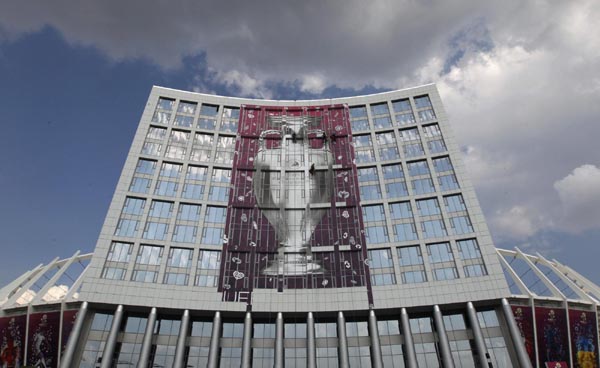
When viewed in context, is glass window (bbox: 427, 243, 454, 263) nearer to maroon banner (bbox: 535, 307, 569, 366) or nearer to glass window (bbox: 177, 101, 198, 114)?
maroon banner (bbox: 535, 307, 569, 366)

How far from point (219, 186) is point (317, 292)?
26404mm

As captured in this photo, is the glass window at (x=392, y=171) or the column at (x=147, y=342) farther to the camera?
the glass window at (x=392, y=171)

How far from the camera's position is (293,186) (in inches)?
2758

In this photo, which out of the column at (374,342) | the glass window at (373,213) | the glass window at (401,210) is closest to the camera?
the column at (374,342)

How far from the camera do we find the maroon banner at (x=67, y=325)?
53.8 metres

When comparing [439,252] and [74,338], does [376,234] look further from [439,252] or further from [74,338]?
[74,338]

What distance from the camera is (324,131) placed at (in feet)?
247

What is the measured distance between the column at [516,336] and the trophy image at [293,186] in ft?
91.6

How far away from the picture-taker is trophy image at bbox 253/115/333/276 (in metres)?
Result: 63.2

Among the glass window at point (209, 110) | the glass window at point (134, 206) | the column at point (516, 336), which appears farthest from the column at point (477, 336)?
the glass window at point (209, 110)

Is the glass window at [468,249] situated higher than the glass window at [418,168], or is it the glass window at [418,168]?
the glass window at [418,168]

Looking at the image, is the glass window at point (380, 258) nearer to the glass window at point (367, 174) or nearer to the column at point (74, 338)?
the glass window at point (367, 174)

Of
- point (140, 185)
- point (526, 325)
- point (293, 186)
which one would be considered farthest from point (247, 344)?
point (526, 325)

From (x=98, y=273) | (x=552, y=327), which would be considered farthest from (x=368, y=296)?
(x=98, y=273)
